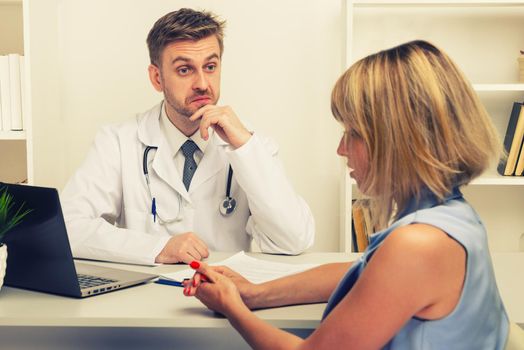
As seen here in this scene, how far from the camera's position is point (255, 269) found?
1.52m

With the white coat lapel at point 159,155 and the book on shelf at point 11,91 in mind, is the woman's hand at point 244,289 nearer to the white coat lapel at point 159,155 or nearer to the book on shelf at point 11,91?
the white coat lapel at point 159,155

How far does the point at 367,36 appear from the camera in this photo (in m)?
2.84

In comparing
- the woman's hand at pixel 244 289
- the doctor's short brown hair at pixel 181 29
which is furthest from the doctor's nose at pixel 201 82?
the woman's hand at pixel 244 289

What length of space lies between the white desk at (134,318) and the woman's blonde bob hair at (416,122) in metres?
0.32

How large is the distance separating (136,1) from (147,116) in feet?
2.87

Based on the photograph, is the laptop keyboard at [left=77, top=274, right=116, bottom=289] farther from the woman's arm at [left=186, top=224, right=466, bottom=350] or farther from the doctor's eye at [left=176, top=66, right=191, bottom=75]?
the doctor's eye at [left=176, top=66, right=191, bottom=75]

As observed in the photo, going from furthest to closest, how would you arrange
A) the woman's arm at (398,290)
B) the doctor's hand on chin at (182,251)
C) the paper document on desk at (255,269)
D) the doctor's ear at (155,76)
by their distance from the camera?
the doctor's ear at (155,76) < the doctor's hand on chin at (182,251) < the paper document on desk at (255,269) < the woman's arm at (398,290)

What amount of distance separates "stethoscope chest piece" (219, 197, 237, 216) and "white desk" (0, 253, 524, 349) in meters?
0.66

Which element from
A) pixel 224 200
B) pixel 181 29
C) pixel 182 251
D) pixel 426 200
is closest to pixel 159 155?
pixel 224 200

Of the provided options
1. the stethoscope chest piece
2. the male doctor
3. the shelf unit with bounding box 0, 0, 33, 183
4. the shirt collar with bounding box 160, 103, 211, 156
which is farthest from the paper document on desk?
the shelf unit with bounding box 0, 0, 33, 183

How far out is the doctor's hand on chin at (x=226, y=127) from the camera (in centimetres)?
187

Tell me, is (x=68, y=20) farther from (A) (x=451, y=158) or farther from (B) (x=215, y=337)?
(A) (x=451, y=158)

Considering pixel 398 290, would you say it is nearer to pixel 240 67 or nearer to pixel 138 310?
pixel 138 310

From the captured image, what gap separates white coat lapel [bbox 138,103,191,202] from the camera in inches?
80.0
